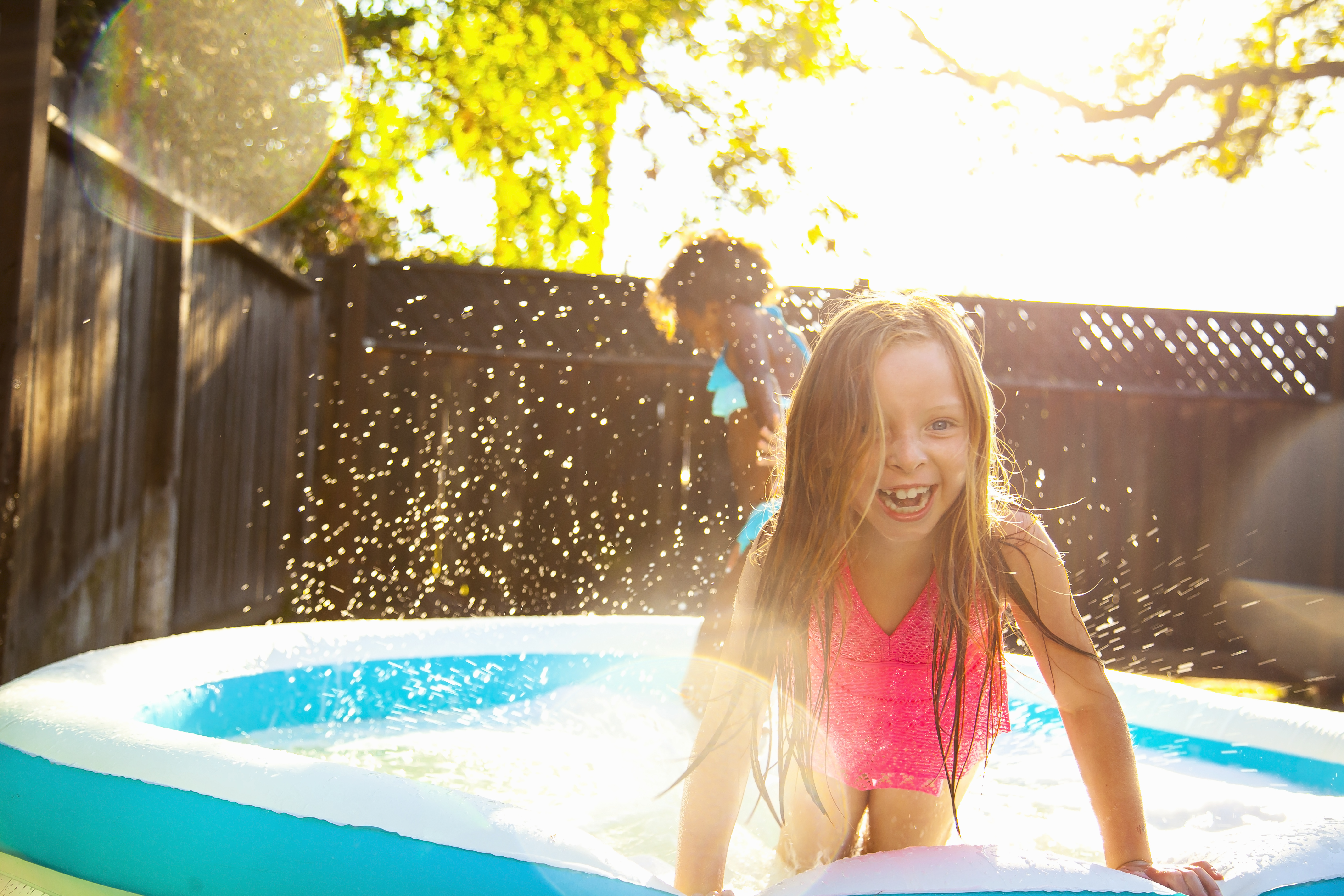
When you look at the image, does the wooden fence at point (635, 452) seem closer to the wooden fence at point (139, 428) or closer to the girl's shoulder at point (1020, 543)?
the wooden fence at point (139, 428)

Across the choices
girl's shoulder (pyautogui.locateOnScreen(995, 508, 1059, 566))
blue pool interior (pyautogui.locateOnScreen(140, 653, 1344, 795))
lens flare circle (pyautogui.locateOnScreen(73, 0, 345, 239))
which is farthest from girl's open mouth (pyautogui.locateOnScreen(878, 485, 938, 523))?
lens flare circle (pyautogui.locateOnScreen(73, 0, 345, 239))

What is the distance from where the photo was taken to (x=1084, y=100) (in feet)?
26.1

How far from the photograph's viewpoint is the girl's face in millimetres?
1475

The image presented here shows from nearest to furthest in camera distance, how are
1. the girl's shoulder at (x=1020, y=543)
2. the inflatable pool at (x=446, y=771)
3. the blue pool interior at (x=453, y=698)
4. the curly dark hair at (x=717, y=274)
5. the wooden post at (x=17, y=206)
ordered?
the inflatable pool at (x=446, y=771) < the girl's shoulder at (x=1020, y=543) < the blue pool interior at (x=453, y=698) < the wooden post at (x=17, y=206) < the curly dark hair at (x=717, y=274)

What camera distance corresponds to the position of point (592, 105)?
5.52m

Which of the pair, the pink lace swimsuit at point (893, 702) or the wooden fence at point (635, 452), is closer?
the pink lace swimsuit at point (893, 702)

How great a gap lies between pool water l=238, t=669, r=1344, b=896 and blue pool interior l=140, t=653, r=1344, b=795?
0.02 meters

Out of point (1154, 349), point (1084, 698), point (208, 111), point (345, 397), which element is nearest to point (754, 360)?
point (1084, 698)

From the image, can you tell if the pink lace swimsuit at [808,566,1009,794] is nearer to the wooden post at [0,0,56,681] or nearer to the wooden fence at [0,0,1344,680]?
the wooden post at [0,0,56,681]

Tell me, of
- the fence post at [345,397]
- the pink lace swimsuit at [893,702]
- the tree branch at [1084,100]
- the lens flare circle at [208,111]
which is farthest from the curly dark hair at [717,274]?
the tree branch at [1084,100]

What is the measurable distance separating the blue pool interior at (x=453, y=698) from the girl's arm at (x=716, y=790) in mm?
1177

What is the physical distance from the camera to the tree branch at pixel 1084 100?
739cm

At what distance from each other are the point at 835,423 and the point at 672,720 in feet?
6.00

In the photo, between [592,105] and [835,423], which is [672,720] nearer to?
[835,423]
